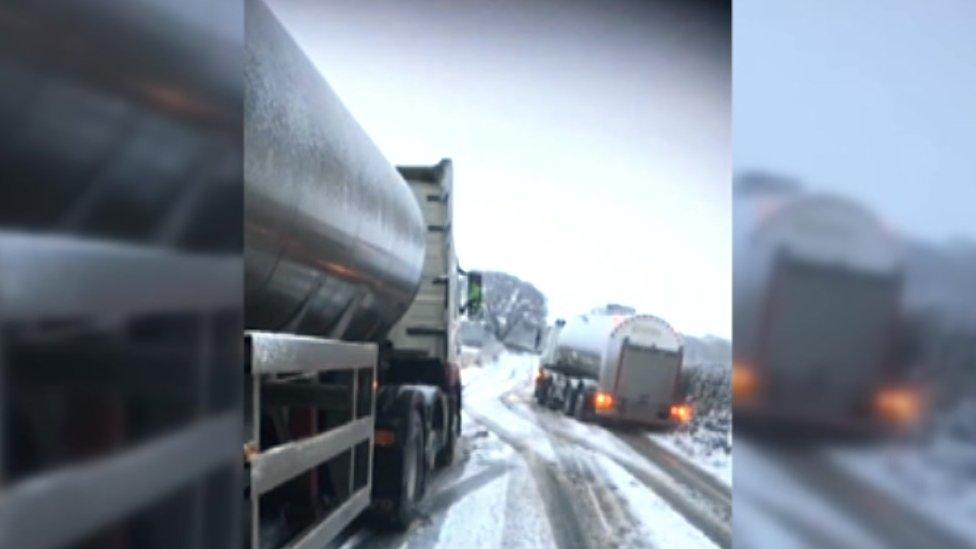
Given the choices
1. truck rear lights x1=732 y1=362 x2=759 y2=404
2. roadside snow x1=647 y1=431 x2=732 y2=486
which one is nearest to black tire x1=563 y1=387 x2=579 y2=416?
roadside snow x1=647 y1=431 x2=732 y2=486

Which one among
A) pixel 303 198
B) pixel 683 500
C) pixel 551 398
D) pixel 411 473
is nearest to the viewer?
pixel 303 198

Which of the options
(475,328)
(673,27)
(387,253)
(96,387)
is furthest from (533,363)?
(96,387)

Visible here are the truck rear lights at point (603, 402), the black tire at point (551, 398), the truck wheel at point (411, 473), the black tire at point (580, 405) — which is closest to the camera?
the truck wheel at point (411, 473)

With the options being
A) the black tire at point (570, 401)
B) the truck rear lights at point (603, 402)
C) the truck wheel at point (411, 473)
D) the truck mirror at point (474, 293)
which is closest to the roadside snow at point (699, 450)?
the truck rear lights at point (603, 402)

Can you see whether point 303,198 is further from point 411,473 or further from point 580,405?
point 580,405

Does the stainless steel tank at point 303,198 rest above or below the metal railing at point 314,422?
above

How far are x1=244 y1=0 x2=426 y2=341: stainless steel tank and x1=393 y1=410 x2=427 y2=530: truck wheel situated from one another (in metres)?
1.35

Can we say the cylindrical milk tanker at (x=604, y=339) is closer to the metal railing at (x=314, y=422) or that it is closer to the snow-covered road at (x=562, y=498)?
the snow-covered road at (x=562, y=498)

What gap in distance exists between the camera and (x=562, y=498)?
673 centimetres

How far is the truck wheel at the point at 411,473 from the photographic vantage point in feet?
16.7

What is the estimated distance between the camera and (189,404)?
997mm

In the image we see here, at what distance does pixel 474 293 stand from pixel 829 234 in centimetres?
688

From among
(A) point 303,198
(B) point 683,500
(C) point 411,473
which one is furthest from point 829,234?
(B) point 683,500

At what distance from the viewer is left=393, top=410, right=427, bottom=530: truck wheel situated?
509cm
